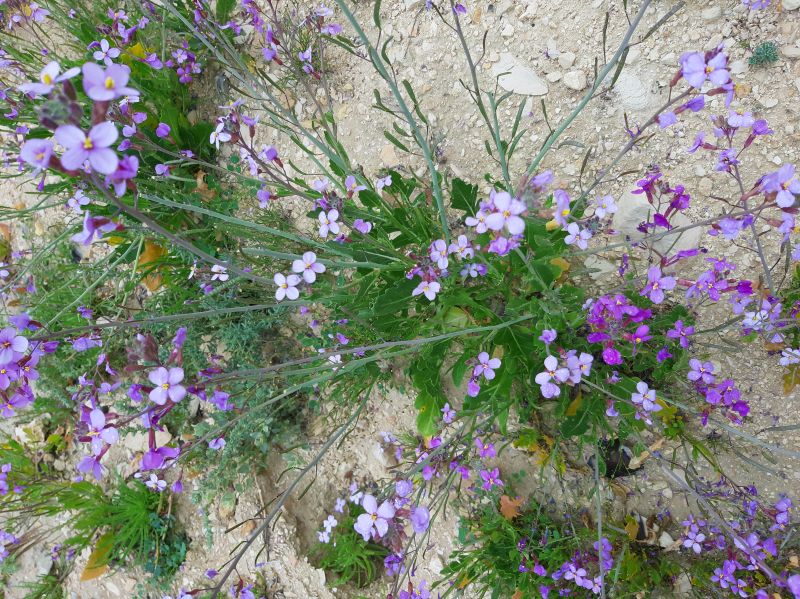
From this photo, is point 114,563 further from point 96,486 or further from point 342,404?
point 342,404

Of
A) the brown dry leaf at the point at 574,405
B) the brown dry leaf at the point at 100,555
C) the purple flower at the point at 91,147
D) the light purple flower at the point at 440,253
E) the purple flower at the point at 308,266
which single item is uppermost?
the purple flower at the point at 91,147

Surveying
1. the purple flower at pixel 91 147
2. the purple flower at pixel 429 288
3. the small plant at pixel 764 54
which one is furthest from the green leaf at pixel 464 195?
the small plant at pixel 764 54

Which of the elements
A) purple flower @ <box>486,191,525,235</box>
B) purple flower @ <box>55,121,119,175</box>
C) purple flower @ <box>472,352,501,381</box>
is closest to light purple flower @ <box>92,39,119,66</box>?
purple flower @ <box>55,121,119,175</box>

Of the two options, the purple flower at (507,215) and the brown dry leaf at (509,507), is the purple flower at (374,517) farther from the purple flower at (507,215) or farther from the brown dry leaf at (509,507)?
the brown dry leaf at (509,507)

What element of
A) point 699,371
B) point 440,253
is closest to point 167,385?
point 440,253

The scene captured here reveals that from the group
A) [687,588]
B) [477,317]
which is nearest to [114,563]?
[477,317]

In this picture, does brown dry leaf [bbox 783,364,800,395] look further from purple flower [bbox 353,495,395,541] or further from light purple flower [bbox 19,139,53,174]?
light purple flower [bbox 19,139,53,174]
